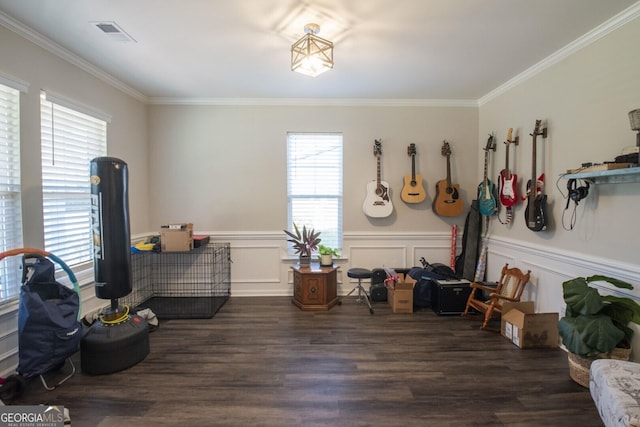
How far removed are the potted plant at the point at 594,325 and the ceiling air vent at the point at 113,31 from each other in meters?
3.80

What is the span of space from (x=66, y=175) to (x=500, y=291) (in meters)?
4.35

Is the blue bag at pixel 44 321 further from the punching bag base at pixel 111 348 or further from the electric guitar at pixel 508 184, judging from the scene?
the electric guitar at pixel 508 184

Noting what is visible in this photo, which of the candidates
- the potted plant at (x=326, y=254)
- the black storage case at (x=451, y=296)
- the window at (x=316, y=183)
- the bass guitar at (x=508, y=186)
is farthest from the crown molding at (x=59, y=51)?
the bass guitar at (x=508, y=186)

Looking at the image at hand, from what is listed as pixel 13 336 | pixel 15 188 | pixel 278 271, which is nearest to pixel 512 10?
pixel 278 271

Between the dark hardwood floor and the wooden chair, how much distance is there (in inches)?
9.8

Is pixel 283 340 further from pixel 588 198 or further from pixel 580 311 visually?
pixel 588 198

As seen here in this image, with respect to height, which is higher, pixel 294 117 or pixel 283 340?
pixel 294 117

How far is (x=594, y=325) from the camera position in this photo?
76.9 inches

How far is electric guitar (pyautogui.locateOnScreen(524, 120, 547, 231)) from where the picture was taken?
2.79m

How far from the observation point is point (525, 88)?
3.12m

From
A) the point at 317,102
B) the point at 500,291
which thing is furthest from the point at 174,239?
the point at 500,291

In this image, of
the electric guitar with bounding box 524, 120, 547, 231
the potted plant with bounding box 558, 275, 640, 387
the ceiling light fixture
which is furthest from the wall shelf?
the ceiling light fixture

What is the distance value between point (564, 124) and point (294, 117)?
2.84m

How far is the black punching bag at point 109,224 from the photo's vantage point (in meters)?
2.29
